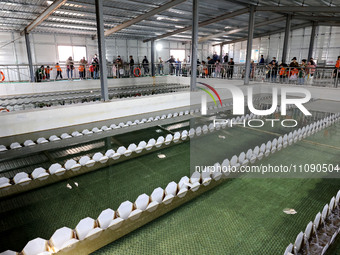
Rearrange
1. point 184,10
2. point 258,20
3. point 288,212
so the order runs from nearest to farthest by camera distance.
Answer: point 288,212 < point 184,10 < point 258,20

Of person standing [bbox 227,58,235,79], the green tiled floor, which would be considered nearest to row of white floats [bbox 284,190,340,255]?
the green tiled floor

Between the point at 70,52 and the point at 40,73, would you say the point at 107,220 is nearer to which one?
the point at 40,73

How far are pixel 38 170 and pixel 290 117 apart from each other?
31.1 ft

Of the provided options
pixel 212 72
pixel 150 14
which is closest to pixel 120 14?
pixel 150 14

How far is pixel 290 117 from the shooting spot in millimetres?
10250

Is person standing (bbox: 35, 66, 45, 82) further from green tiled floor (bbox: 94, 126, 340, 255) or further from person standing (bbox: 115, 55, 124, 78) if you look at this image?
green tiled floor (bbox: 94, 126, 340, 255)

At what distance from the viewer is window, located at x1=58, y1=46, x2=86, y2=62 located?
20623 millimetres

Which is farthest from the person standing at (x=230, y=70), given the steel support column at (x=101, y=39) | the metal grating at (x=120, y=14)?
the steel support column at (x=101, y=39)

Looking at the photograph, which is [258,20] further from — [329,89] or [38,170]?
[38,170]

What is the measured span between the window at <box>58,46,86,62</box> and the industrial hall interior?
3701 millimetres

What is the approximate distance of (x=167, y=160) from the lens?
19.5ft

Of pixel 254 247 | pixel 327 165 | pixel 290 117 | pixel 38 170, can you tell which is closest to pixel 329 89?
pixel 290 117

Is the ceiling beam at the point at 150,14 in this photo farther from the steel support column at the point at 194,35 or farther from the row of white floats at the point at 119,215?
the row of white floats at the point at 119,215

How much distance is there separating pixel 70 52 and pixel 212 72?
485 inches
